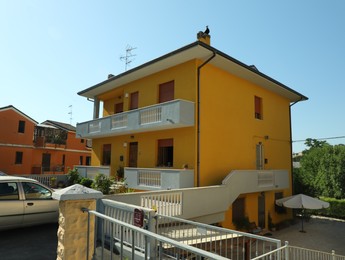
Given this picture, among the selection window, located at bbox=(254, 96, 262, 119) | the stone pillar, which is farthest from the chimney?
the stone pillar

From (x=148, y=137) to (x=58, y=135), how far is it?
24868 mm

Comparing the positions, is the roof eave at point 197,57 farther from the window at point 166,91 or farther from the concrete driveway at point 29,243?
the concrete driveway at point 29,243

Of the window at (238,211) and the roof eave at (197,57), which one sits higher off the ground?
the roof eave at (197,57)

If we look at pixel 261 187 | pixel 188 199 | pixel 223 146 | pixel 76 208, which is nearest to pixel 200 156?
pixel 223 146

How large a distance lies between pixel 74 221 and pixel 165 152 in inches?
457

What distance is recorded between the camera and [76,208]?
12.8 ft

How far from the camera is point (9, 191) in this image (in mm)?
7242

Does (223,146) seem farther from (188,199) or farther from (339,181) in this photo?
(339,181)

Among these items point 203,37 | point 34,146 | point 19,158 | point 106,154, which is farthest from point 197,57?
point 34,146

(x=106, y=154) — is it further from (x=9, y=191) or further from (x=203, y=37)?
(x=9, y=191)

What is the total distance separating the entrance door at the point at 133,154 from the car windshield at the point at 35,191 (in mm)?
9536

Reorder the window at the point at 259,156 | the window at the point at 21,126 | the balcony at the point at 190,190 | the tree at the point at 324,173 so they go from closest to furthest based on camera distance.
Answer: the balcony at the point at 190,190, the window at the point at 259,156, the tree at the point at 324,173, the window at the point at 21,126

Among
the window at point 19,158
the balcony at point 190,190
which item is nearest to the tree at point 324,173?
the balcony at point 190,190

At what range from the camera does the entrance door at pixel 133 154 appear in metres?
17.5
